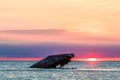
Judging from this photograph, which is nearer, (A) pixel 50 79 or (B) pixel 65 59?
(A) pixel 50 79

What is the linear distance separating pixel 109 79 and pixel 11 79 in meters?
17.7

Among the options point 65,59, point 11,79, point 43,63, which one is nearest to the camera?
point 11,79

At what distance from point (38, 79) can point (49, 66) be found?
60.0 m

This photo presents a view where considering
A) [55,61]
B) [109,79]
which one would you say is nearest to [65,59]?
[55,61]

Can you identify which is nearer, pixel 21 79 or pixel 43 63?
pixel 21 79

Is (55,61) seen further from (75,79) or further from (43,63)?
(75,79)

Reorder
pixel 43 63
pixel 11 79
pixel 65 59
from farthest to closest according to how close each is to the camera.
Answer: pixel 43 63 < pixel 65 59 < pixel 11 79

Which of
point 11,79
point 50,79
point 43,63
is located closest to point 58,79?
point 50,79

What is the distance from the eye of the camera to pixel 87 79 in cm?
9744

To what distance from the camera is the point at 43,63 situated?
159 meters

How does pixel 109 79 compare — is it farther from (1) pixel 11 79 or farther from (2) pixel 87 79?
(1) pixel 11 79

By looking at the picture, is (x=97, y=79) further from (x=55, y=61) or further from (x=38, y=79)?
(x=55, y=61)

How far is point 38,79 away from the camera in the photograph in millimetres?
96750

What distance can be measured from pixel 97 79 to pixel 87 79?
1853mm
